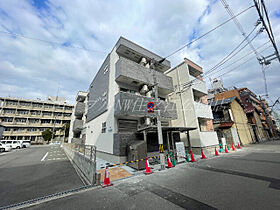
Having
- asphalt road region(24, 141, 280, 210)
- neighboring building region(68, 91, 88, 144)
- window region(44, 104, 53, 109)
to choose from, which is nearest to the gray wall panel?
neighboring building region(68, 91, 88, 144)

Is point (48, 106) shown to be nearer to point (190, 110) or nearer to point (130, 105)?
point (130, 105)

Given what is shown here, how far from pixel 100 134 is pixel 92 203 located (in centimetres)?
871

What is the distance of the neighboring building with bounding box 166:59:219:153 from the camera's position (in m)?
11.8

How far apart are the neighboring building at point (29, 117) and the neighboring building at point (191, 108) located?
41.9 metres

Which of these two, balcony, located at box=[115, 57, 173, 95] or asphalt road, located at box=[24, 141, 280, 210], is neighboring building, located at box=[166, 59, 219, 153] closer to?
balcony, located at box=[115, 57, 173, 95]

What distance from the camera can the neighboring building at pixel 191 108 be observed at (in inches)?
463

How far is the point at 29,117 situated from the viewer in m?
39.2

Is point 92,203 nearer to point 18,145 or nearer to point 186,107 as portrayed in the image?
point 186,107

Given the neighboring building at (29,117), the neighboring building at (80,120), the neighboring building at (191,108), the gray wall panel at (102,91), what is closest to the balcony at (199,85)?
the neighboring building at (191,108)

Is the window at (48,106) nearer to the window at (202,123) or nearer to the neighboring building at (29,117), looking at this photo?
the neighboring building at (29,117)

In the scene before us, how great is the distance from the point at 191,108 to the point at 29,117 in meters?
51.9

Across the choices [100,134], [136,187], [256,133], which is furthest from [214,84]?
[136,187]

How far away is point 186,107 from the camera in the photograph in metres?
12.9

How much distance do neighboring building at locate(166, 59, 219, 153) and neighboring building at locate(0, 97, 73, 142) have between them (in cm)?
4195
